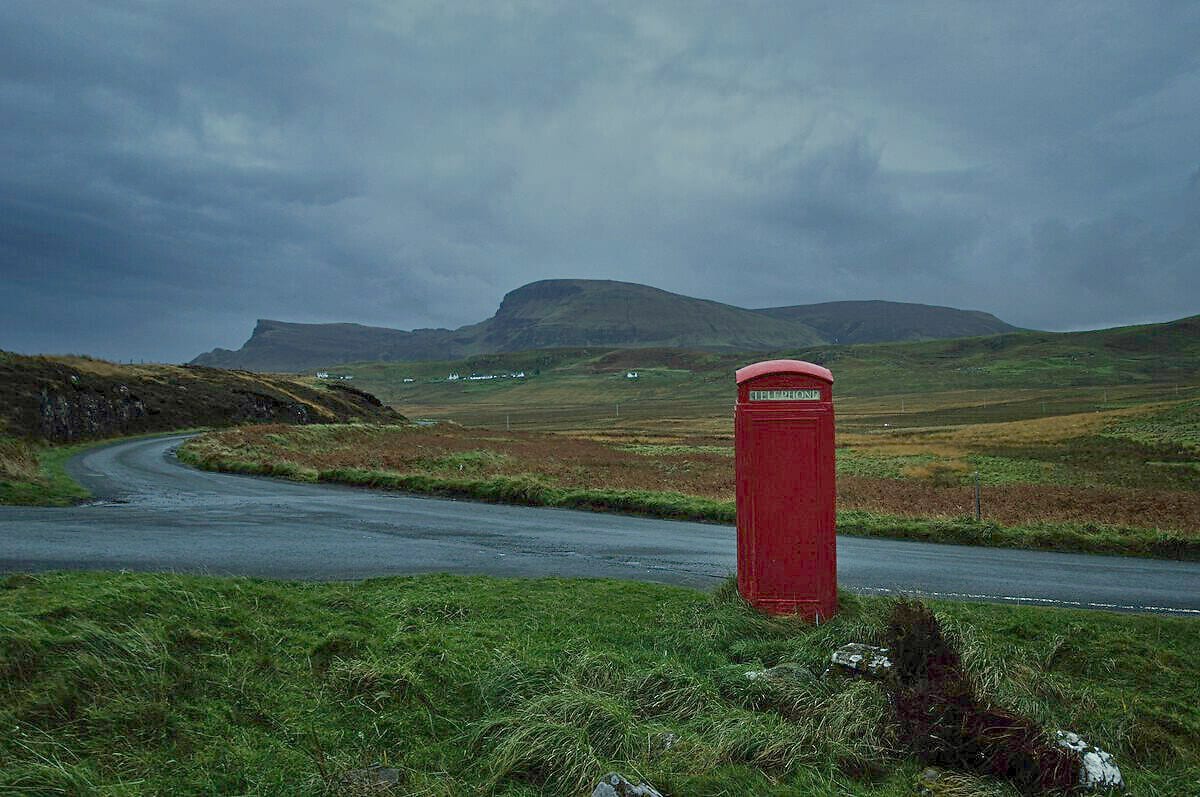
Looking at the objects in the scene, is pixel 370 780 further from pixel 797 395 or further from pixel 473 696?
pixel 797 395

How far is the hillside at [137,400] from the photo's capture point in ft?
131

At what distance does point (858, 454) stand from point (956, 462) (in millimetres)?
6571

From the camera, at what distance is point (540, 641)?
236 inches

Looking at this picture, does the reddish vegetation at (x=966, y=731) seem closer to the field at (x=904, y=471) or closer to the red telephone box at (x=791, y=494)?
the red telephone box at (x=791, y=494)

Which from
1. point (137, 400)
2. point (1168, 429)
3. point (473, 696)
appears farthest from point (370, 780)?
point (1168, 429)

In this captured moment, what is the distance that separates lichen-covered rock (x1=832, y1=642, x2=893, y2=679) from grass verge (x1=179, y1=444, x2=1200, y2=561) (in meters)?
10.5

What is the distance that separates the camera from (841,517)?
17109 mm

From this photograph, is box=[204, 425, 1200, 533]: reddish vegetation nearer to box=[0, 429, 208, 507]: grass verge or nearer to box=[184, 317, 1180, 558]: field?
box=[184, 317, 1180, 558]: field

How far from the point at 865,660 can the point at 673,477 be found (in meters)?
22.6

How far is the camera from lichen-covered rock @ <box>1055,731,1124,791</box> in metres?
4.20

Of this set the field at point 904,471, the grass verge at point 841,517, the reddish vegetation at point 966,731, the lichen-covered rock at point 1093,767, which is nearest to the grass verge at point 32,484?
the field at point 904,471

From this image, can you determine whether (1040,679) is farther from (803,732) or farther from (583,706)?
(583,706)

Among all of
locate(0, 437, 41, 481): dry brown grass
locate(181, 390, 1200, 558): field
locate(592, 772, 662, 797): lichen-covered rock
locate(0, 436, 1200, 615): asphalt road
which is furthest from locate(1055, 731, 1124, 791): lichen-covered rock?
locate(0, 437, 41, 481): dry brown grass

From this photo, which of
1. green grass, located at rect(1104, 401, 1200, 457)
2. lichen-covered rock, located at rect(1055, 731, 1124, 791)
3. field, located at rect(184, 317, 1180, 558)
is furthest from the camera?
green grass, located at rect(1104, 401, 1200, 457)
